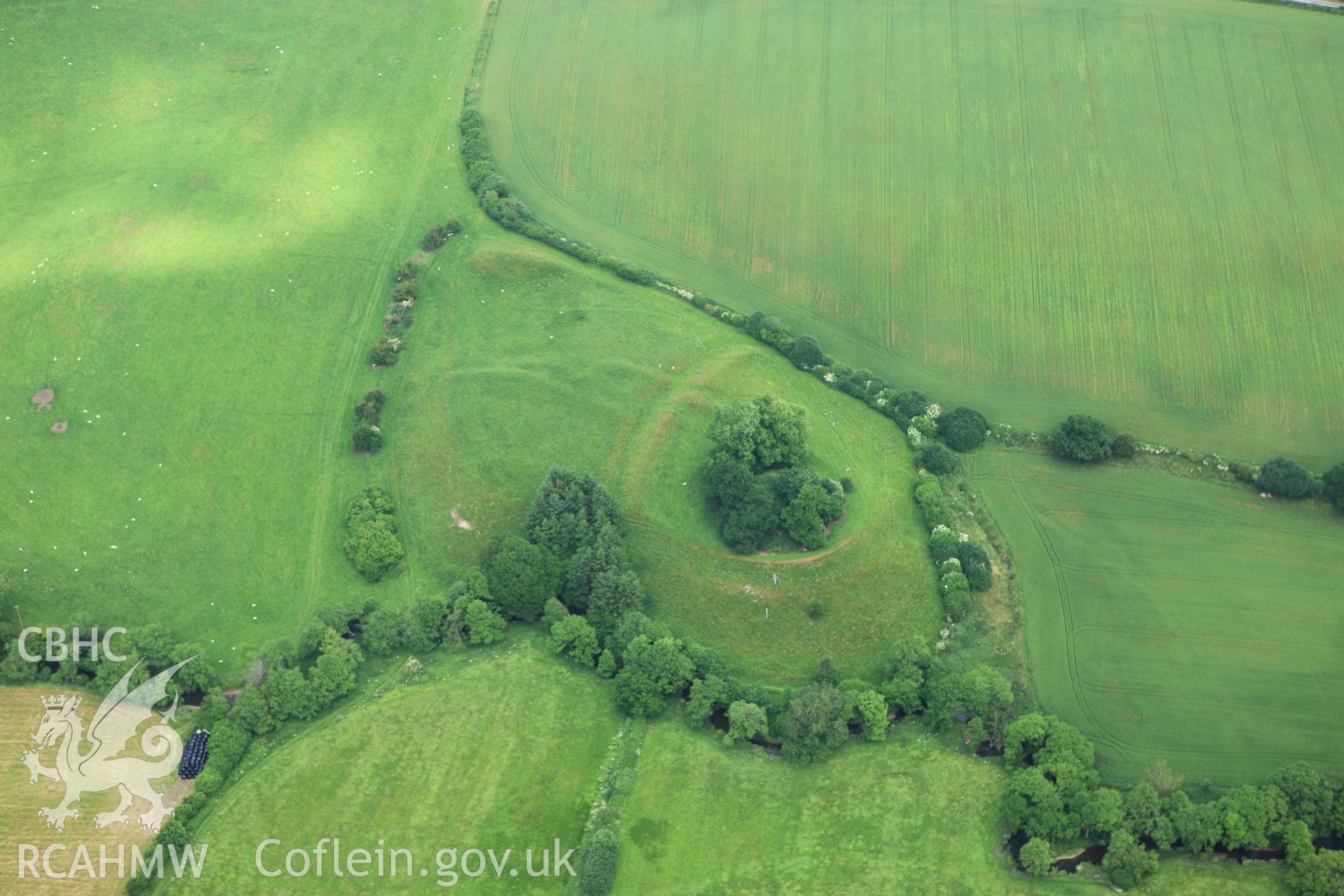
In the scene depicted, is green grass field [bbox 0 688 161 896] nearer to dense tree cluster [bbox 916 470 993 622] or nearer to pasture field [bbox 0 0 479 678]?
pasture field [bbox 0 0 479 678]

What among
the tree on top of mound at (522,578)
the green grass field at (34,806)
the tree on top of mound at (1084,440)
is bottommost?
the green grass field at (34,806)

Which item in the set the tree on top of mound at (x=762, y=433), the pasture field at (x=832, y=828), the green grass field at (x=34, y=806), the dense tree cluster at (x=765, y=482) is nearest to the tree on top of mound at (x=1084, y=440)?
the dense tree cluster at (x=765, y=482)

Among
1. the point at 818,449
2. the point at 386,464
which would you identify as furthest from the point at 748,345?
the point at 386,464

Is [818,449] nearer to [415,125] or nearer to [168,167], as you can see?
[415,125]

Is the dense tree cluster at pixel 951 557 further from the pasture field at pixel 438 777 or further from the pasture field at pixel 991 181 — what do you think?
the pasture field at pixel 438 777

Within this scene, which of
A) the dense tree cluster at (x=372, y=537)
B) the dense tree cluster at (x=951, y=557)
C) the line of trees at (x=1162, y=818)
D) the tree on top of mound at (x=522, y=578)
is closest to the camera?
the line of trees at (x=1162, y=818)

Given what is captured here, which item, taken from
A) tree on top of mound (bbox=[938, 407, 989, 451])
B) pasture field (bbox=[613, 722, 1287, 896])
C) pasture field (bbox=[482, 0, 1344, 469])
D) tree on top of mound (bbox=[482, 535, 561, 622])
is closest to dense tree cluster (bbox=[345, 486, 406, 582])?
tree on top of mound (bbox=[482, 535, 561, 622])

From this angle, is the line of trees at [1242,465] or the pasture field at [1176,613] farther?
the line of trees at [1242,465]

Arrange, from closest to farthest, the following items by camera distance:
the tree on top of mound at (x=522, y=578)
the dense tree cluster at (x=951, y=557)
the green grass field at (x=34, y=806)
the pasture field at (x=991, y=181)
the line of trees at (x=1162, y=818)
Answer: the line of trees at (x=1162, y=818) → the green grass field at (x=34, y=806) → the tree on top of mound at (x=522, y=578) → the dense tree cluster at (x=951, y=557) → the pasture field at (x=991, y=181)
